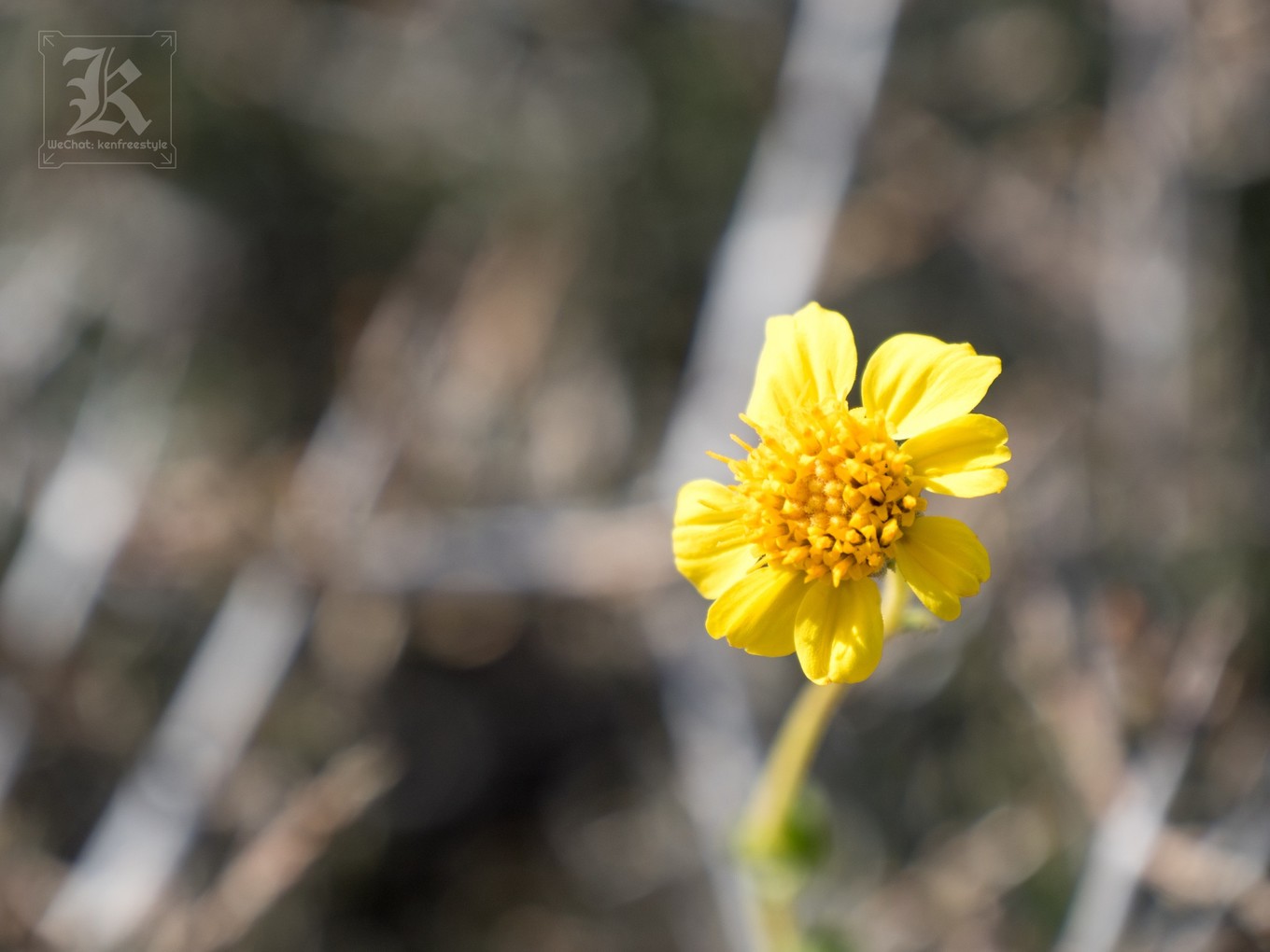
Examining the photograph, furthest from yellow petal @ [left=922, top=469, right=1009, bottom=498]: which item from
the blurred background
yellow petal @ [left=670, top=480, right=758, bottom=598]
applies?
the blurred background

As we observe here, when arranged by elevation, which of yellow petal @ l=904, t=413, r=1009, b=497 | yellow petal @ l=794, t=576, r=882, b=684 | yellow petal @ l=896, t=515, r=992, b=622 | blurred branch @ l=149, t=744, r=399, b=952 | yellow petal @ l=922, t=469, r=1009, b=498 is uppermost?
yellow petal @ l=904, t=413, r=1009, b=497

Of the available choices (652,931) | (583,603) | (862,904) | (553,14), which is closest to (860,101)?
(553,14)

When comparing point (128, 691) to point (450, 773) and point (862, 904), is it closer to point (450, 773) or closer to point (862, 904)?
point (450, 773)

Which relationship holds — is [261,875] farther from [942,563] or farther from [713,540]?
[942,563]

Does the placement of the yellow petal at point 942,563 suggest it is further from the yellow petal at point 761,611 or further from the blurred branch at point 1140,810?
the blurred branch at point 1140,810

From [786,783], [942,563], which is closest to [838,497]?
[942,563]

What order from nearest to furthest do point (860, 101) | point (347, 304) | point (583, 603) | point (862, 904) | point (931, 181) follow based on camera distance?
point (862, 904)
point (860, 101)
point (583, 603)
point (931, 181)
point (347, 304)

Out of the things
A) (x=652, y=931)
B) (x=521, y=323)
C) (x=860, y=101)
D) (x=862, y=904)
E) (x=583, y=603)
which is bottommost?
(x=652, y=931)

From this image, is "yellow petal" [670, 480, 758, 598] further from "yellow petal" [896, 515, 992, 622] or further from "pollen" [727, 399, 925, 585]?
"yellow petal" [896, 515, 992, 622]
